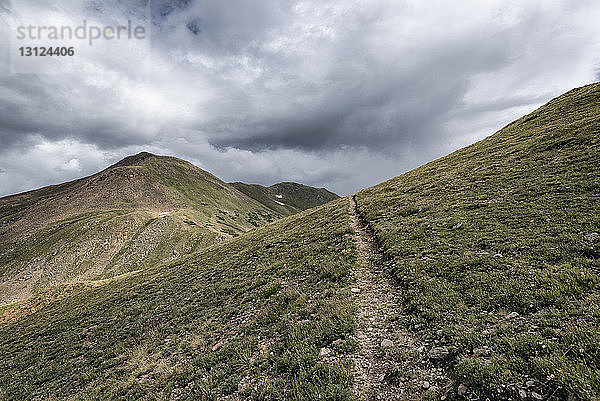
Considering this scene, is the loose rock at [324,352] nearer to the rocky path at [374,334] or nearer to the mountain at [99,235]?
the rocky path at [374,334]

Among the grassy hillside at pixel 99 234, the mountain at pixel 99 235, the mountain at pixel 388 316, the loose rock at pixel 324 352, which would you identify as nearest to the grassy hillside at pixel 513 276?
the mountain at pixel 388 316

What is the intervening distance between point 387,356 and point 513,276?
20.5ft

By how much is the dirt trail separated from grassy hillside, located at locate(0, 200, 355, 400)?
0.59 m


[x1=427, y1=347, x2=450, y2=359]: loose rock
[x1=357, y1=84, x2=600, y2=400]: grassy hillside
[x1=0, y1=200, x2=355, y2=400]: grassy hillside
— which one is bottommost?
[x1=0, y1=200, x2=355, y2=400]: grassy hillside

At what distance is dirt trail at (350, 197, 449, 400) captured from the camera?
7.16m

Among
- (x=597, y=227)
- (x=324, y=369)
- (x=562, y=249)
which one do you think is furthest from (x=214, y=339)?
(x=597, y=227)

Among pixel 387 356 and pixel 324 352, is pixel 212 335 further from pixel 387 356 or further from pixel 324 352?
pixel 387 356

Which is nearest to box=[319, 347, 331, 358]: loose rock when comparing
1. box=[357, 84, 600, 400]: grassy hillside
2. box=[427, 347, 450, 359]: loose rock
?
box=[357, 84, 600, 400]: grassy hillside

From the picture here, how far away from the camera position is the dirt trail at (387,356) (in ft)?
23.5

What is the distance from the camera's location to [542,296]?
28.1 feet

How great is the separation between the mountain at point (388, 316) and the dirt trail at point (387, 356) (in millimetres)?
45

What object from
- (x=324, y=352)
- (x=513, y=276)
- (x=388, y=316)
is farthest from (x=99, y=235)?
(x=513, y=276)

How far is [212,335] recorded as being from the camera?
14281 mm

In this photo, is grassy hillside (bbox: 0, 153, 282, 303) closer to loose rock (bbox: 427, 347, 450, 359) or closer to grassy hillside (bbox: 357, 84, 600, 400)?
grassy hillside (bbox: 357, 84, 600, 400)
